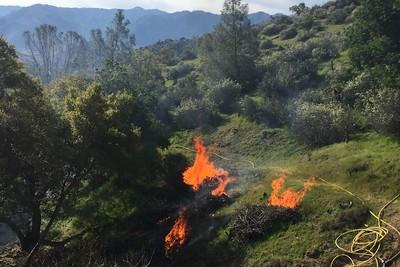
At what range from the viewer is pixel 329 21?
7262 cm

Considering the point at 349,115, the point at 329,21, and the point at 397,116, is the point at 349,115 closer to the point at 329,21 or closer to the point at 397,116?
the point at 397,116

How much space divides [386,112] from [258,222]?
1064 cm

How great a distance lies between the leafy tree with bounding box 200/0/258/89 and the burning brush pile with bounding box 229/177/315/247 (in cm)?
2837

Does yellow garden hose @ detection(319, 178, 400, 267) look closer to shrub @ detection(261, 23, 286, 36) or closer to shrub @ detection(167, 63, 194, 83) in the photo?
shrub @ detection(167, 63, 194, 83)

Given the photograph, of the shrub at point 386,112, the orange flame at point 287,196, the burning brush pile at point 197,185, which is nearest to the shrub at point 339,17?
the burning brush pile at point 197,185

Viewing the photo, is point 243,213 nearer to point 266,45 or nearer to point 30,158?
point 30,158

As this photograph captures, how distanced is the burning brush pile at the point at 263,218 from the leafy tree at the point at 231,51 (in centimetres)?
2837

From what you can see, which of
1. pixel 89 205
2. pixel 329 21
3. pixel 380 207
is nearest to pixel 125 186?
pixel 89 205

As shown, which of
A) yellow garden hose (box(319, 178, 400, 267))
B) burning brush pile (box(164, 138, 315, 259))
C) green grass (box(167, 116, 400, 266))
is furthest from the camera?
burning brush pile (box(164, 138, 315, 259))

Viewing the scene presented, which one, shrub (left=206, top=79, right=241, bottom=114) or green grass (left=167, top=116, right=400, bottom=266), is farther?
shrub (left=206, top=79, right=241, bottom=114)

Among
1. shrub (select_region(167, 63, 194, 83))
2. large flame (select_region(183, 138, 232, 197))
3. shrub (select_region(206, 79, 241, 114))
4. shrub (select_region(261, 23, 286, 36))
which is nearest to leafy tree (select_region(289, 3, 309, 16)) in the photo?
shrub (select_region(261, 23, 286, 36))

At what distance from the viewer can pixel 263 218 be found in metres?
21.2

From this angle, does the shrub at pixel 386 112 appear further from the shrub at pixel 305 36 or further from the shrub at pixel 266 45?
the shrub at pixel 266 45

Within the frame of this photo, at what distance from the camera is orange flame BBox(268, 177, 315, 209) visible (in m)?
22.1
